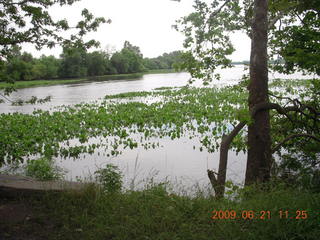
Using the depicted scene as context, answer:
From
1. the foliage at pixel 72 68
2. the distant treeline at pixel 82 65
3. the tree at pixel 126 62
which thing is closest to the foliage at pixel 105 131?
the distant treeline at pixel 82 65

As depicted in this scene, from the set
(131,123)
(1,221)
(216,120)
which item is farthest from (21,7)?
(216,120)

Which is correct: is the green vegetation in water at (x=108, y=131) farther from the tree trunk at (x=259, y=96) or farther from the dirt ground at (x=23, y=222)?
the dirt ground at (x=23, y=222)

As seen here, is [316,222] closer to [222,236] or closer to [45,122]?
[222,236]

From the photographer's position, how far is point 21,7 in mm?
6914

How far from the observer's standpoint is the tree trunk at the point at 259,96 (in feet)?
18.4

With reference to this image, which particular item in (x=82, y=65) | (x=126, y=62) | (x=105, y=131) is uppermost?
(x=126, y=62)

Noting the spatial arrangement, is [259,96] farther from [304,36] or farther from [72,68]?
[72,68]

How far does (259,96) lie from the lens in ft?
19.0

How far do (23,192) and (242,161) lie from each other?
27.9ft

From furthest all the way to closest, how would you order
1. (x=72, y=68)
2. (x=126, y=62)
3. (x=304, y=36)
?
(x=126, y=62), (x=72, y=68), (x=304, y=36)
